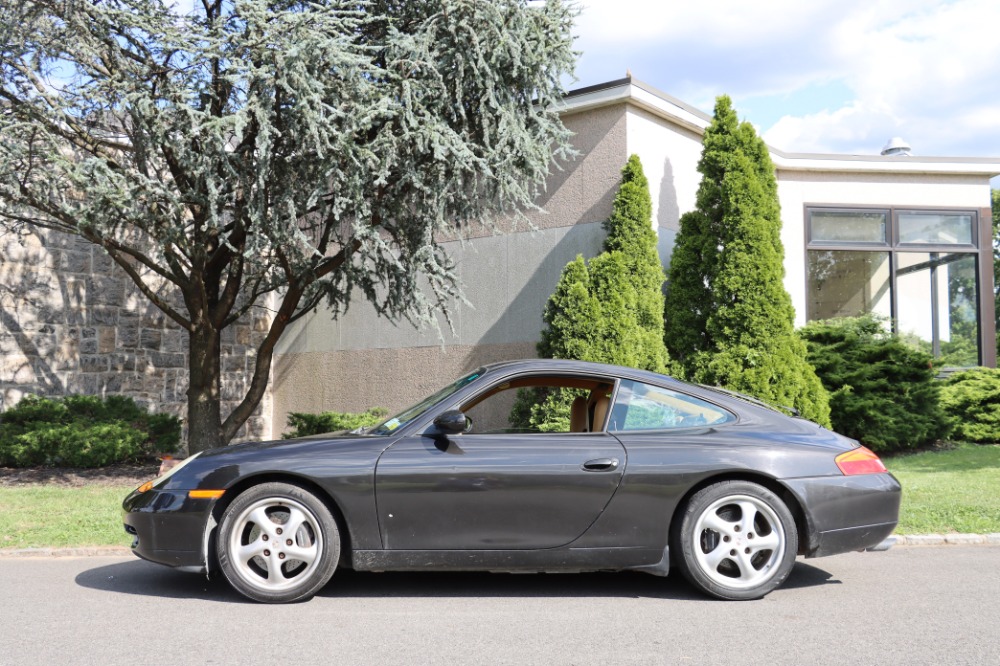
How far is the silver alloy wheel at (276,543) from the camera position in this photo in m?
5.19

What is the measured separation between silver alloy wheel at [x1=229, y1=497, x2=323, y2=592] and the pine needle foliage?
5.11 metres

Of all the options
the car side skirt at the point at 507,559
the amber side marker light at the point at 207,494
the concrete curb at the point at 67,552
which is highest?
the amber side marker light at the point at 207,494

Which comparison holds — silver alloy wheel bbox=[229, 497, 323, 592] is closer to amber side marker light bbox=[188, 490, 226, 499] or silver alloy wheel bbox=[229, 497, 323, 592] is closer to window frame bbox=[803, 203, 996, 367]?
amber side marker light bbox=[188, 490, 226, 499]

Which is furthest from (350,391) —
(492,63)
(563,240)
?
(492,63)

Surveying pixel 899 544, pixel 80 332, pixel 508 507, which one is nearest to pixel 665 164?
pixel 899 544

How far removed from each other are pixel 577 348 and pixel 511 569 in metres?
6.18

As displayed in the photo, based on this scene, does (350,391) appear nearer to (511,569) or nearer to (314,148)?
(314,148)

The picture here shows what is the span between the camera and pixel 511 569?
529 cm

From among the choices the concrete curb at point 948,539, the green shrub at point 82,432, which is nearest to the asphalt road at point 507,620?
the concrete curb at point 948,539

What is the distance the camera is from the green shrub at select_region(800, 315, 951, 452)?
12.7m

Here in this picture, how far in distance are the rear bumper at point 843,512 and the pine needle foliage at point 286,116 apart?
5.85 m

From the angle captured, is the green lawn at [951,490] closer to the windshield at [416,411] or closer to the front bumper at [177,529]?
the windshield at [416,411]

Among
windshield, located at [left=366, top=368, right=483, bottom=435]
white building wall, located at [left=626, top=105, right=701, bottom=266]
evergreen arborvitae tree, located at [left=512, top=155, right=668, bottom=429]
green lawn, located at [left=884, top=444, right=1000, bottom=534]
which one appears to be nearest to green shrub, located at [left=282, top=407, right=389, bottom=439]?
evergreen arborvitae tree, located at [left=512, top=155, right=668, bottom=429]

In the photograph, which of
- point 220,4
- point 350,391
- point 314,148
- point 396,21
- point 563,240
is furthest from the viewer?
point 350,391
